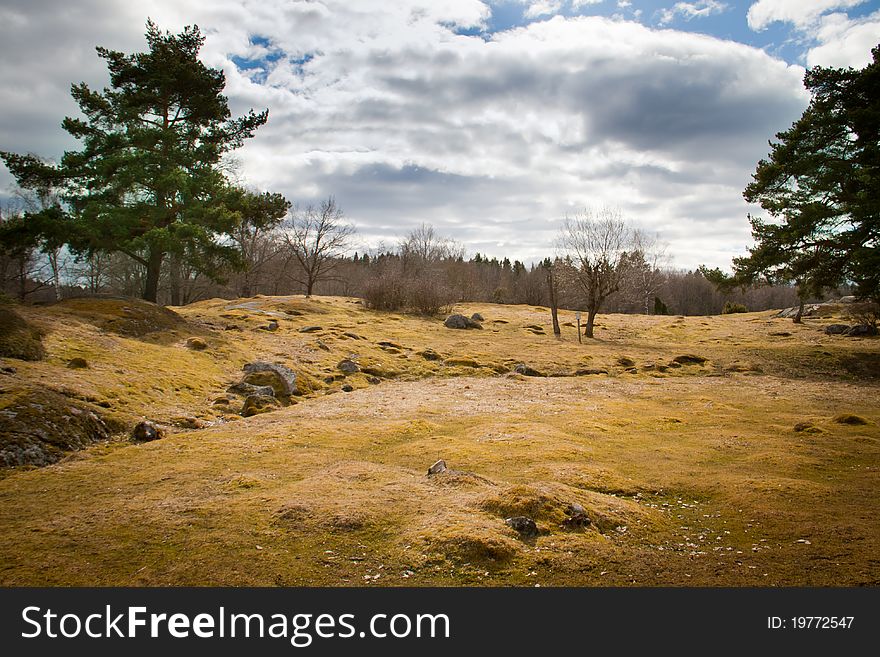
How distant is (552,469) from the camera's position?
872 centimetres

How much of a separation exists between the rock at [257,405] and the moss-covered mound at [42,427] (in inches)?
173

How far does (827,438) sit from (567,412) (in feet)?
21.7

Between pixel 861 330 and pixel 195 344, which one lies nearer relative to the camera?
pixel 195 344

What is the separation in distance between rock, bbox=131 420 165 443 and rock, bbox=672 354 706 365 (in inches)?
1047

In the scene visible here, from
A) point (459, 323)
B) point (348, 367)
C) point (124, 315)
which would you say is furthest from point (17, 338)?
point (459, 323)

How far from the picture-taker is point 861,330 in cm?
3388

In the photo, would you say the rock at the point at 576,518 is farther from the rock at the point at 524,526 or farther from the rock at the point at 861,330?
the rock at the point at 861,330

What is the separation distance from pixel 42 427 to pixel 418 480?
7.34m

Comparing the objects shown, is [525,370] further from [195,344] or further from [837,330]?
[837,330]

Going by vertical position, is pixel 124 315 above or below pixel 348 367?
above

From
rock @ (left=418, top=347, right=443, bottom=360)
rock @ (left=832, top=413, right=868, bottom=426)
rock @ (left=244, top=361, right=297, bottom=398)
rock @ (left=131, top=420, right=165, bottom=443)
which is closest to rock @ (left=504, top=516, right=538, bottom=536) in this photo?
rock @ (left=131, top=420, right=165, bottom=443)

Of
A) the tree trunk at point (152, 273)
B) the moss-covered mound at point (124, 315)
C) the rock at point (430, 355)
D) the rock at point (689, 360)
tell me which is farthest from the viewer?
the rock at point (689, 360)

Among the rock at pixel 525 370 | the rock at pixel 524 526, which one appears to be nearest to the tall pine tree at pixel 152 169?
the rock at pixel 525 370

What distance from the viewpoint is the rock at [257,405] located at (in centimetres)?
1472
